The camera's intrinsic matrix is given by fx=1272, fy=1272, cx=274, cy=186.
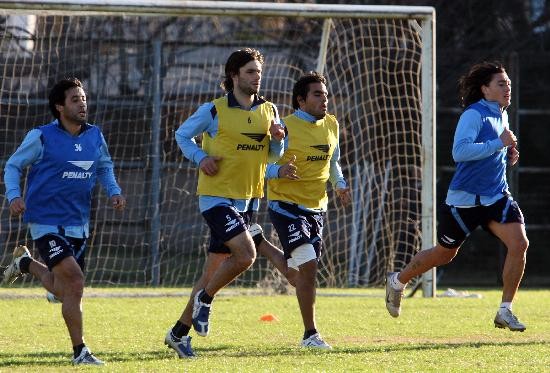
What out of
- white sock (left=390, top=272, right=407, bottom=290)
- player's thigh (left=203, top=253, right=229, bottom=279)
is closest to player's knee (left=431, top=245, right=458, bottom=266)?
white sock (left=390, top=272, right=407, bottom=290)

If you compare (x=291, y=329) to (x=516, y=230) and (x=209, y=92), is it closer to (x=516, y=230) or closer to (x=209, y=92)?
(x=516, y=230)

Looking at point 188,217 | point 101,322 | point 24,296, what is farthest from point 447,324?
point 188,217

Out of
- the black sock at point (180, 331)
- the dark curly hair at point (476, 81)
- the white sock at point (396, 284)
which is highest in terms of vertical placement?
the dark curly hair at point (476, 81)

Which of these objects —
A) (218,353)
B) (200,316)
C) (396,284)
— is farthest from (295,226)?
(396,284)

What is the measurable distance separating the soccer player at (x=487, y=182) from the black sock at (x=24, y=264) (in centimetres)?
311

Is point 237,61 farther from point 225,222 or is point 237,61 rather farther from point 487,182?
point 487,182

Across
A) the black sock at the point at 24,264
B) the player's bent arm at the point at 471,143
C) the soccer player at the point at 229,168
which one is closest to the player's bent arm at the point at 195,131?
the soccer player at the point at 229,168

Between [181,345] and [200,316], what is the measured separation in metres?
0.23

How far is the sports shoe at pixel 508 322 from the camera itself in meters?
9.23

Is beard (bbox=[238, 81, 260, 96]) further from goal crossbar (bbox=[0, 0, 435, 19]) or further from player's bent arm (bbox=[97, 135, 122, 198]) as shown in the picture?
goal crossbar (bbox=[0, 0, 435, 19])

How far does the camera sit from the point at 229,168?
8.34 meters

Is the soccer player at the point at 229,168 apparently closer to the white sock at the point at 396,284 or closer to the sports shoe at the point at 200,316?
the sports shoe at the point at 200,316

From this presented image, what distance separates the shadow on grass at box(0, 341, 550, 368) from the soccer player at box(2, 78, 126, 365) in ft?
0.98

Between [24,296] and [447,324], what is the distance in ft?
16.6
